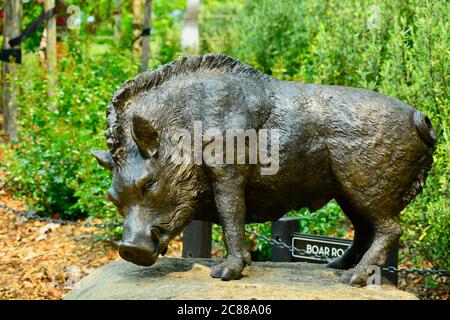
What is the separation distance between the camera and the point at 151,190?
3.96 m

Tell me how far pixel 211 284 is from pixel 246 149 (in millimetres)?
816

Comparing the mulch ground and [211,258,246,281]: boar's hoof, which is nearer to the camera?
[211,258,246,281]: boar's hoof

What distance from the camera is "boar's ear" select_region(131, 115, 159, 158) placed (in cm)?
394

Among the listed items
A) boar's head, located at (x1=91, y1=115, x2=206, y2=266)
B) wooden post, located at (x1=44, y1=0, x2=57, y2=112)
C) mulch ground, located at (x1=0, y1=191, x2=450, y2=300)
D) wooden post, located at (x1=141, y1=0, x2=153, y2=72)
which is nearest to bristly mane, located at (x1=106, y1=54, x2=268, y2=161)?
boar's head, located at (x1=91, y1=115, x2=206, y2=266)

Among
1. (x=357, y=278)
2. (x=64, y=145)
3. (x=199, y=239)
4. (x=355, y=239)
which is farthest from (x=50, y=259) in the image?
(x=357, y=278)

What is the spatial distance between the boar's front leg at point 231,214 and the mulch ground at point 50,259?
→ 2961 millimetres

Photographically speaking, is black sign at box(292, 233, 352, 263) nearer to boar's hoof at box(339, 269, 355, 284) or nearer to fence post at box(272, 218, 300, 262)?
fence post at box(272, 218, 300, 262)

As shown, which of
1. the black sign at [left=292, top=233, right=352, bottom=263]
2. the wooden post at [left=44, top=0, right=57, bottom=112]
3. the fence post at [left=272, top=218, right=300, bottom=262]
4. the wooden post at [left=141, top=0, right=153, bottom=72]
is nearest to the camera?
the black sign at [left=292, top=233, right=352, bottom=263]

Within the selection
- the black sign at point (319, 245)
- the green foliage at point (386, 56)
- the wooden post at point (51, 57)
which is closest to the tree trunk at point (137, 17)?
the green foliage at point (386, 56)

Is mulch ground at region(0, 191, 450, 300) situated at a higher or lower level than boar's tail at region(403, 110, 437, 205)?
lower

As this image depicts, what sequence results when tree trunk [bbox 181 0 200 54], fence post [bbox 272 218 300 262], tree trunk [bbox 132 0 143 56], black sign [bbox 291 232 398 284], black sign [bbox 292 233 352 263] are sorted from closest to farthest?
black sign [bbox 291 232 398 284] → black sign [bbox 292 233 352 263] → fence post [bbox 272 218 300 262] → tree trunk [bbox 181 0 200 54] → tree trunk [bbox 132 0 143 56]

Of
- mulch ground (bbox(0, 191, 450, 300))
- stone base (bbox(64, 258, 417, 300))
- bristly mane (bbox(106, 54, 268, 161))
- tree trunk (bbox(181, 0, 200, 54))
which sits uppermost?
tree trunk (bbox(181, 0, 200, 54))

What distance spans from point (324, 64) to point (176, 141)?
4.50m

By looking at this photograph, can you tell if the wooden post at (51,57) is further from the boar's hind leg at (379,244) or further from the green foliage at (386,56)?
the boar's hind leg at (379,244)
